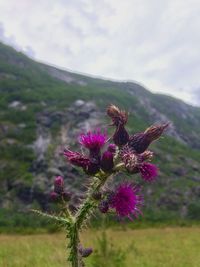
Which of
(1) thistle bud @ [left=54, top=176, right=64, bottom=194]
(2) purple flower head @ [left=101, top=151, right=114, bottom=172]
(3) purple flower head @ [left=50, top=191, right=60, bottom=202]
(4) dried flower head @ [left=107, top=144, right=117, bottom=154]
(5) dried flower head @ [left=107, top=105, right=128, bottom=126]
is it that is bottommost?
(3) purple flower head @ [left=50, top=191, right=60, bottom=202]

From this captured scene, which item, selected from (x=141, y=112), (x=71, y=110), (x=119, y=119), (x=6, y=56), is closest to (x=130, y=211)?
(x=119, y=119)

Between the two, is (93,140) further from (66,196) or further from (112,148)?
(66,196)

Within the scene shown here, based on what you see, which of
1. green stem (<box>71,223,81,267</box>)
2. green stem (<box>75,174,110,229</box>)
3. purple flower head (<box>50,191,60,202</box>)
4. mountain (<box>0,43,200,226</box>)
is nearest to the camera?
green stem (<box>75,174,110,229</box>)

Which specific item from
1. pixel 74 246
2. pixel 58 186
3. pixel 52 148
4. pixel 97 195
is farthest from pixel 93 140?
pixel 52 148

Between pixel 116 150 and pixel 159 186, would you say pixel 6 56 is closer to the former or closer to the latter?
pixel 159 186

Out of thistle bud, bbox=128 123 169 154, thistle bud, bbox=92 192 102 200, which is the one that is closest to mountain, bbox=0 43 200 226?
thistle bud, bbox=128 123 169 154

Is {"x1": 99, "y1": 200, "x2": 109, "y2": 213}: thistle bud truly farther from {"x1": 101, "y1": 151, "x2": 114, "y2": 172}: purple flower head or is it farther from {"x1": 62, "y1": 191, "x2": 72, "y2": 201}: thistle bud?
{"x1": 62, "y1": 191, "x2": 72, "y2": 201}: thistle bud

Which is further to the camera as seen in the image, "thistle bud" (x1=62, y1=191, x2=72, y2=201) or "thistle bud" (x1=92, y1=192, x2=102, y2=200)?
"thistle bud" (x1=62, y1=191, x2=72, y2=201)
